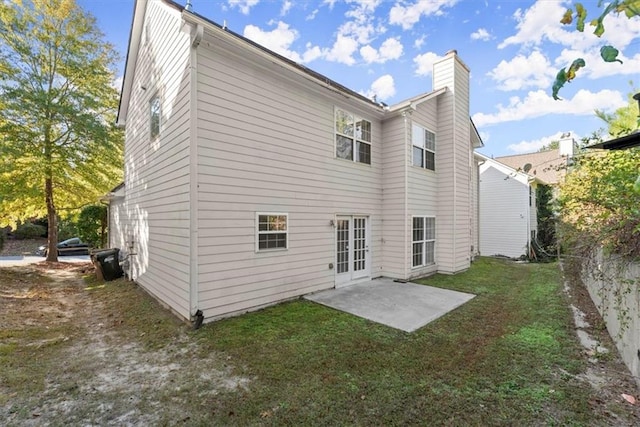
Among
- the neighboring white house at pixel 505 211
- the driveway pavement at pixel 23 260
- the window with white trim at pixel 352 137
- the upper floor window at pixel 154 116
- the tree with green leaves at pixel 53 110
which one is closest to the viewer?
the upper floor window at pixel 154 116

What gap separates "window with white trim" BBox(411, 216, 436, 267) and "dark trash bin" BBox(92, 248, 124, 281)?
31.6ft

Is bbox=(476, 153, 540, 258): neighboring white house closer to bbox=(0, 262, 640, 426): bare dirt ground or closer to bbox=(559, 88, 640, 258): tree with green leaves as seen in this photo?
bbox=(559, 88, 640, 258): tree with green leaves

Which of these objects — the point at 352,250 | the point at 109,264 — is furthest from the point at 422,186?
the point at 109,264

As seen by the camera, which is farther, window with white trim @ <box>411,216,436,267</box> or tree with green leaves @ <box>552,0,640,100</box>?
window with white trim @ <box>411,216,436,267</box>

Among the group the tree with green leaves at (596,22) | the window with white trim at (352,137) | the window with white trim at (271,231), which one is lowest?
the window with white trim at (271,231)

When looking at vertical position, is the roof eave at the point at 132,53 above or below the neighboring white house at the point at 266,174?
above

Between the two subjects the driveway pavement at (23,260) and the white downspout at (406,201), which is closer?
the white downspout at (406,201)

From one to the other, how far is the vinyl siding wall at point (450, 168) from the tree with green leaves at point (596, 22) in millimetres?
9691

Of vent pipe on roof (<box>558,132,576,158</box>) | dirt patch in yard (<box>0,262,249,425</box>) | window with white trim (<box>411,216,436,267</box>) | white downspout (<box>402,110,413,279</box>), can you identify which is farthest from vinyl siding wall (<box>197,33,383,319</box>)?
vent pipe on roof (<box>558,132,576,158</box>)

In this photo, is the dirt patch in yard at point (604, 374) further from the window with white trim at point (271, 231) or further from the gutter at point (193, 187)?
the gutter at point (193, 187)

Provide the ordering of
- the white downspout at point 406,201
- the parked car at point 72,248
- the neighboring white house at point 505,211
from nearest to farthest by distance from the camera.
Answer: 1. the white downspout at point 406,201
2. the parked car at point 72,248
3. the neighboring white house at point 505,211

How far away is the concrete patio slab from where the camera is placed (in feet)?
19.3

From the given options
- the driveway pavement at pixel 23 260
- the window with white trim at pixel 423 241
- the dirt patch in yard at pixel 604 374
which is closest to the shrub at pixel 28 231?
the driveway pavement at pixel 23 260

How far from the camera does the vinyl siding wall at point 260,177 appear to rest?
18.7ft
